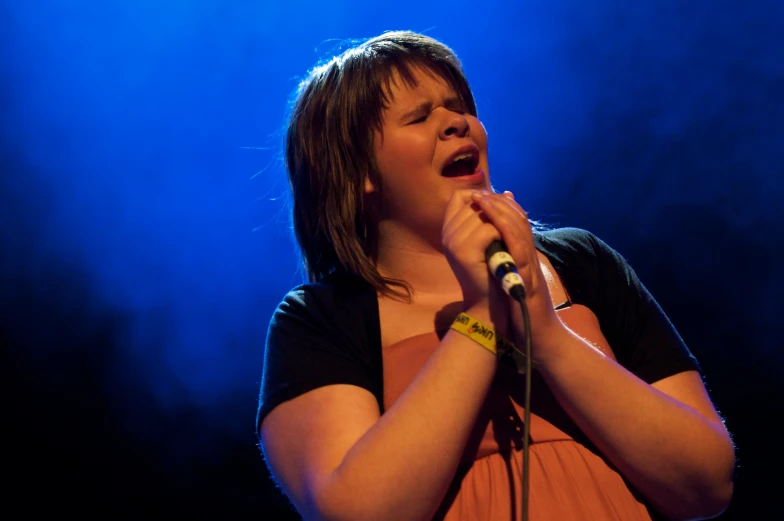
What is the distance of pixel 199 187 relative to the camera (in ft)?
8.99

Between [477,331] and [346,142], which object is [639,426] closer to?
[477,331]

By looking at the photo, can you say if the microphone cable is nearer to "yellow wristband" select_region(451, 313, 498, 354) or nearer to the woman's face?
"yellow wristband" select_region(451, 313, 498, 354)

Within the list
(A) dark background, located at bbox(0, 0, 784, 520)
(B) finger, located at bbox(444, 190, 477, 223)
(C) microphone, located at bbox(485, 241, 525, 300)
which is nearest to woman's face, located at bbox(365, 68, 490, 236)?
(B) finger, located at bbox(444, 190, 477, 223)

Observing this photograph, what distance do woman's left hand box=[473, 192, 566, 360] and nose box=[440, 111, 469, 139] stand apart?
28 cm

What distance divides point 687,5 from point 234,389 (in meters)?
2.14

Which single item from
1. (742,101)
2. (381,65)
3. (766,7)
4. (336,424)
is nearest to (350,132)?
(381,65)

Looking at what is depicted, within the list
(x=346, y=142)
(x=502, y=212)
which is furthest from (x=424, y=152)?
(x=502, y=212)

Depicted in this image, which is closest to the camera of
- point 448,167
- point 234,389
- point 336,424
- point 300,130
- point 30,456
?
point 336,424

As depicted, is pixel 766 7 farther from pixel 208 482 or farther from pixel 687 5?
pixel 208 482

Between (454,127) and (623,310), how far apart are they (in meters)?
0.43

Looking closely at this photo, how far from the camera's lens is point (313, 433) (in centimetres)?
98

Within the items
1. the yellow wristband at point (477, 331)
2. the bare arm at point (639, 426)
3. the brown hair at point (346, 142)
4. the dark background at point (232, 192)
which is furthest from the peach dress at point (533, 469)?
the dark background at point (232, 192)

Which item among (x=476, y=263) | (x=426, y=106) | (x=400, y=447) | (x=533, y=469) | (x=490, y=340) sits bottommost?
(x=533, y=469)

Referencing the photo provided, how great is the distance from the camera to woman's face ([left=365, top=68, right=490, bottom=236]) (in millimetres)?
1218
